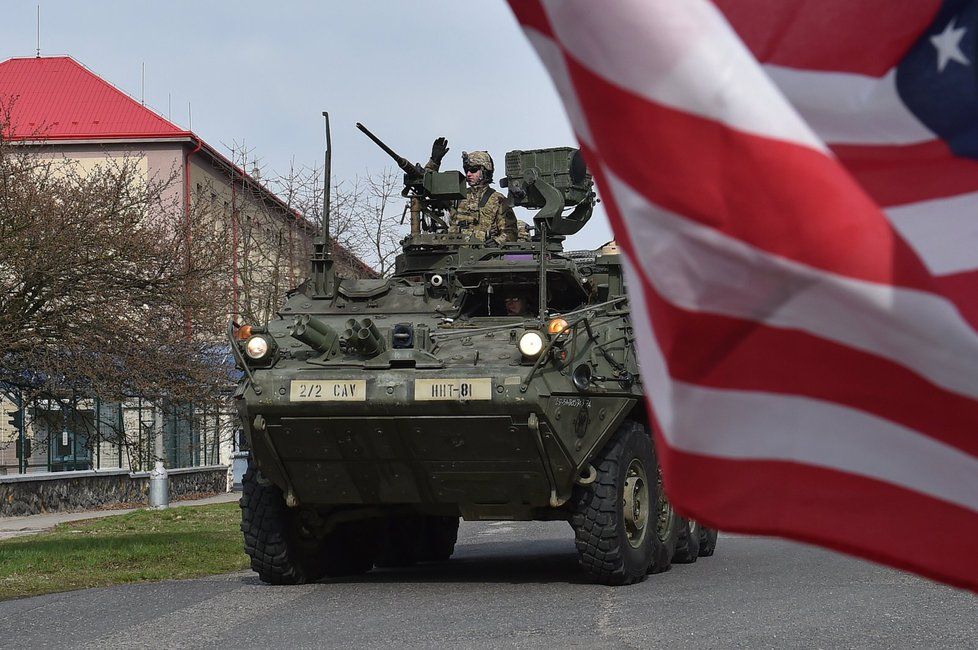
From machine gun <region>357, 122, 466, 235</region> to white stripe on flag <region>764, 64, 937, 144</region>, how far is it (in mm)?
10367

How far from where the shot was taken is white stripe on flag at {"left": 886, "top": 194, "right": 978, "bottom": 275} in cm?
266

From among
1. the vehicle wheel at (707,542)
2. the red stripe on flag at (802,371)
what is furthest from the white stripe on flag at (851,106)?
the vehicle wheel at (707,542)

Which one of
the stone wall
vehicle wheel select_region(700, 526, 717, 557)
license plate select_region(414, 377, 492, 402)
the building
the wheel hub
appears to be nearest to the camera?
license plate select_region(414, 377, 492, 402)

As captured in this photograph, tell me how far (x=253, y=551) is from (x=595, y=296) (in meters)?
3.08

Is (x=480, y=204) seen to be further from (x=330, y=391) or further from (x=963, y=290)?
(x=963, y=290)

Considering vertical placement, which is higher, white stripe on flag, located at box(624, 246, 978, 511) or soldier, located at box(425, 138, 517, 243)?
soldier, located at box(425, 138, 517, 243)

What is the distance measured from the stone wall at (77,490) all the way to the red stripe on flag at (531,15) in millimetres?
19538

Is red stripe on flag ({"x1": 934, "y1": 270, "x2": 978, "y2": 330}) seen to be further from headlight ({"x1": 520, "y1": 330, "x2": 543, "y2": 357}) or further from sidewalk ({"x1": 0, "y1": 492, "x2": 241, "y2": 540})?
sidewalk ({"x1": 0, "y1": 492, "x2": 241, "y2": 540})

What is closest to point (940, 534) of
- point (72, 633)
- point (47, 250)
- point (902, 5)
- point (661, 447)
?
point (661, 447)

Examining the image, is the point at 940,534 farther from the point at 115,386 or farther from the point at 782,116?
the point at 115,386

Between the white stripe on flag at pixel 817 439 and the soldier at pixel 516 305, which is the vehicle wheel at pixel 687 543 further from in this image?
the white stripe on flag at pixel 817 439

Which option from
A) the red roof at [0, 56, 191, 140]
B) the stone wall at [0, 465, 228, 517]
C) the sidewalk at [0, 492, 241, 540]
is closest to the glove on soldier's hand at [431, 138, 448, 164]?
the sidewalk at [0, 492, 241, 540]

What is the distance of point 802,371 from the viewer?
265cm

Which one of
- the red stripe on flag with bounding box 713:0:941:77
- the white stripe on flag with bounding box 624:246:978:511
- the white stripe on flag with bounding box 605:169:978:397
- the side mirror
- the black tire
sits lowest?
the black tire
